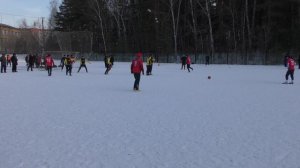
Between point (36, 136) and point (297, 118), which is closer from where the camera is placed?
point (36, 136)

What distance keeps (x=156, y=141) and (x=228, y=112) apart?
13.3 ft

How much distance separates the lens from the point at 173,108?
1183 centimetres

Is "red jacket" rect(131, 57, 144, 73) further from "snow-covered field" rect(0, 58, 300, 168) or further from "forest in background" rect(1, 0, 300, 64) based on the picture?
"forest in background" rect(1, 0, 300, 64)

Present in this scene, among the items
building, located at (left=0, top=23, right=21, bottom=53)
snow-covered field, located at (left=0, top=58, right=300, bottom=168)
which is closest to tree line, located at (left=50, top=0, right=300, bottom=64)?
building, located at (left=0, top=23, right=21, bottom=53)

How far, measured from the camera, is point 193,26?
212ft

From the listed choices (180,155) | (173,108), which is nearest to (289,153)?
(180,155)

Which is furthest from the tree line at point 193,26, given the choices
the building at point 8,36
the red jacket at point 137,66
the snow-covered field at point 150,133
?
the snow-covered field at point 150,133

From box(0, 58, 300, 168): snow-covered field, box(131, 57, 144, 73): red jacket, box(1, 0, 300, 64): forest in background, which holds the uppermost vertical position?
box(1, 0, 300, 64): forest in background

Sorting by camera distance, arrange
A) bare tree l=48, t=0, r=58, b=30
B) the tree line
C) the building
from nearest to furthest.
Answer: the tree line < bare tree l=48, t=0, r=58, b=30 < the building

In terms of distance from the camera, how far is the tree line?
5312 centimetres

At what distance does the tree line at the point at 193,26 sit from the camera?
53.1m

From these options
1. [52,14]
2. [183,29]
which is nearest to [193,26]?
[183,29]

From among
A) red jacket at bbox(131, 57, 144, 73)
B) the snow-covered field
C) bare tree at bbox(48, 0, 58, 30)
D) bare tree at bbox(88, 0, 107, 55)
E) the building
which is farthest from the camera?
the building

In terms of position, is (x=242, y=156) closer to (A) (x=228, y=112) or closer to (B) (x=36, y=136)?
(B) (x=36, y=136)
